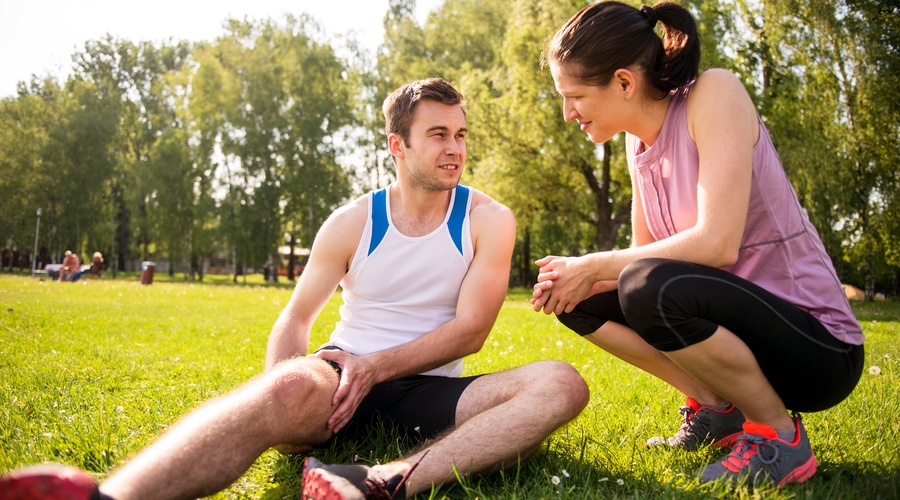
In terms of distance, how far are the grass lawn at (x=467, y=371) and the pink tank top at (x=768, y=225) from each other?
0.72m

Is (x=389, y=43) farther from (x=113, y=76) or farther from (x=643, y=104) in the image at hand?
(x=643, y=104)

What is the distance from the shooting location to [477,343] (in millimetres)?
3123

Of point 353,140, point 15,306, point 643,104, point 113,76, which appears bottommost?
point 15,306

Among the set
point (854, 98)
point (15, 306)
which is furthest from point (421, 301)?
point (854, 98)

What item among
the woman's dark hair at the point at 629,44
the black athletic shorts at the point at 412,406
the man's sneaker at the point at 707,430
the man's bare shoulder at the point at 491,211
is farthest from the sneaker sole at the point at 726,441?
the woman's dark hair at the point at 629,44

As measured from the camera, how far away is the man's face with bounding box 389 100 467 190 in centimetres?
349

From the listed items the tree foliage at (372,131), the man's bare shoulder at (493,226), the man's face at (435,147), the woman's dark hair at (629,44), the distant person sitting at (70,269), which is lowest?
the distant person sitting at (70,269)

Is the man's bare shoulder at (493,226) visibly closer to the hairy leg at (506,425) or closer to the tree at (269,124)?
the hairy leg at (506,425)

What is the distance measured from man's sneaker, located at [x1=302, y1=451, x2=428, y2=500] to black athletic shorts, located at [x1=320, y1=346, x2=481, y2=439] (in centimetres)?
65

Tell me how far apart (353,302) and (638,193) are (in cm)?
163

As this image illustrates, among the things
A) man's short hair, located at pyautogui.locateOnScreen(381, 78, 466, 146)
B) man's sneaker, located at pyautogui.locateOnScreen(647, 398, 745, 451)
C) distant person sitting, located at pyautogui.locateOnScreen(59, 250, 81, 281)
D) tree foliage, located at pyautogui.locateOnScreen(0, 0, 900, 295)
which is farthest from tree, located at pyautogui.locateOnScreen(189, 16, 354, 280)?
man's sneaker, located at pyautogui.locateOnScreen(647, 398, 745, 451)

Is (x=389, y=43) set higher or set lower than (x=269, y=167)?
higher

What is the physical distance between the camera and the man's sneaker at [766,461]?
2479 millimetres

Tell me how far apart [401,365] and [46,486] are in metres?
1.57
